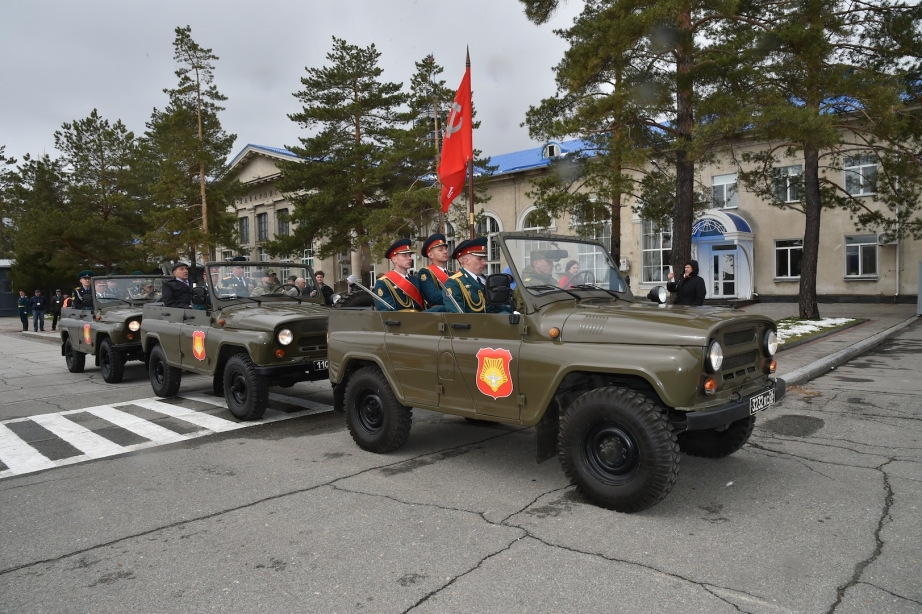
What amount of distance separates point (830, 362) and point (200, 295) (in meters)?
10.2

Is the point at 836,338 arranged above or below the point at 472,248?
below

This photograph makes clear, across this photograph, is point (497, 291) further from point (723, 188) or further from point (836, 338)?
point (723, 188)

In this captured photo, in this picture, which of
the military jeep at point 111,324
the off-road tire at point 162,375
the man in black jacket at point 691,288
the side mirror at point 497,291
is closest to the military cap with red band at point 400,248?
the side mirror at point 497,291

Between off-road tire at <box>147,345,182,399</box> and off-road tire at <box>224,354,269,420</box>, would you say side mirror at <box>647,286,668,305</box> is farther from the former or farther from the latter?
off-road tire at <box>147,345,182,399</box>

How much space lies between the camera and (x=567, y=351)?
14.5 ft

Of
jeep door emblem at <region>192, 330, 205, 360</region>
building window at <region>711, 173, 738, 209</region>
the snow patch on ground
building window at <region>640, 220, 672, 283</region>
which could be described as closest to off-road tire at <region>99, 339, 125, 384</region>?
jeep door emblem at <region>192, 330, 205, 360</region>

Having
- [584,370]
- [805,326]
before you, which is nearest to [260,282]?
[584,370]

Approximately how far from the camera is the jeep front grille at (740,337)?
14.1 feet

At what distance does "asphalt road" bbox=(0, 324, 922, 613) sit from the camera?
10.6 feet

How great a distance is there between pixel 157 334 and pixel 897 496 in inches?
352

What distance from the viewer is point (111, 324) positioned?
35.8ft

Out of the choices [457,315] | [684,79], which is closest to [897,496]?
[457,315]

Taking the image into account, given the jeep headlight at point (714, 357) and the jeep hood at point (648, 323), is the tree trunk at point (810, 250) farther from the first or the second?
the jeep headlight at point (714, 357)

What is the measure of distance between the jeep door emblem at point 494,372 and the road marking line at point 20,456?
4344mm
